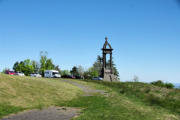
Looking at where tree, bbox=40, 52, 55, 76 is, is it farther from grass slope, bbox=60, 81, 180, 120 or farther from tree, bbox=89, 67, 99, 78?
grass slope, bbox=60, 81, 180, 120

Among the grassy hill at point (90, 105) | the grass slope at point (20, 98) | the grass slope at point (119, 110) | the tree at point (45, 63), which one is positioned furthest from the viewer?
the tree at point (45, 63)

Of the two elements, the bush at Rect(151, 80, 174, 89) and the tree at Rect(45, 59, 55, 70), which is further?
the tree at Rect(45, 59, 55, 70)

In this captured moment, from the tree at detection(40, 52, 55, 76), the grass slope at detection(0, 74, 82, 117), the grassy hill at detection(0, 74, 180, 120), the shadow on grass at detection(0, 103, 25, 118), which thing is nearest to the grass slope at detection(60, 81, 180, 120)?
the grassy hill at detection(0, 74, 180, 120)

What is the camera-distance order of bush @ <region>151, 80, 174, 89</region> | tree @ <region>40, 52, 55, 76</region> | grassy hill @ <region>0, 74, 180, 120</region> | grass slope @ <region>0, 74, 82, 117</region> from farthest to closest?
tree @ <region>40, 52, 55, 76</region> < bush @ <region>151, 80, 174, 89</region> < grass slope @ <region>0, 74, 82, 117</region> < grassy hill @ <region>0, 74, 180, 120</region>

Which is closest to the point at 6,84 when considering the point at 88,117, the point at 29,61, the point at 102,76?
the point at 88,117

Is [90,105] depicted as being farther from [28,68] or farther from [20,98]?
[28,68]

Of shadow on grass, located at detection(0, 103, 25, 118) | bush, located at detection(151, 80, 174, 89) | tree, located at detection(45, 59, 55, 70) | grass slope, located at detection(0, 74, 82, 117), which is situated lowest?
shadow on grass, located at detection(0, 103, 25, 118)

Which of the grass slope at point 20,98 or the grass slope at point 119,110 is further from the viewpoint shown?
the grass slope at point 20,98

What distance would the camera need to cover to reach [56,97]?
16.0m

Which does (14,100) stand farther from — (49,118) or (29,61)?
(29,61)

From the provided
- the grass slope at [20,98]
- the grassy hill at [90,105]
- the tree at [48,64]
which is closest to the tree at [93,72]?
the tree at [48,64]

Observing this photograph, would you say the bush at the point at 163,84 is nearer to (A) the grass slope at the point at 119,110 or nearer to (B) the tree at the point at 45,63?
(A) the grass slope at the point at 119,110

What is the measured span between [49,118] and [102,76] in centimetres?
3427

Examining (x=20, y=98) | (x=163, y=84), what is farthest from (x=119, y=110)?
(x=163, y=84)
